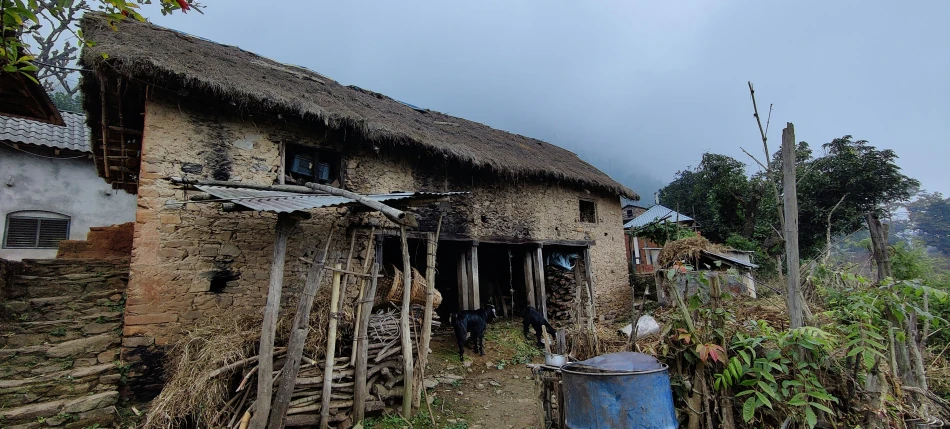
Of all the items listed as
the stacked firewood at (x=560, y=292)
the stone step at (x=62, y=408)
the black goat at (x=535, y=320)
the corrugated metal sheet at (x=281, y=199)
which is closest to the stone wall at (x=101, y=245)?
the stone step at (x=62, y=408)

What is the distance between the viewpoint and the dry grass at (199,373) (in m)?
3.81

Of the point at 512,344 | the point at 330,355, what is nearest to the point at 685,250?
the point at 512,344

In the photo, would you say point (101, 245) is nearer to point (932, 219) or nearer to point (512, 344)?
point (512, 344)

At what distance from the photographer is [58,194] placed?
947 cm

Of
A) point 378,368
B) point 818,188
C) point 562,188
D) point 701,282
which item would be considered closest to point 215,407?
point 378,368

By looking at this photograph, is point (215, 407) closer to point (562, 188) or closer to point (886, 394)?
point (886, 394)

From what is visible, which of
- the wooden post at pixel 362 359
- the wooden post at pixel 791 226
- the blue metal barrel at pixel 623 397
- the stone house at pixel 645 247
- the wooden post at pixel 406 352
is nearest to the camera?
the blue metal barrel at pixel 623 397

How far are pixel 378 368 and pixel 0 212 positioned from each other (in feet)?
33.2

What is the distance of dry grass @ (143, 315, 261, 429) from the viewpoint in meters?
3.81

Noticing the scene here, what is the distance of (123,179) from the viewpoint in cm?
856

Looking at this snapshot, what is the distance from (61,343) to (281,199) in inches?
119

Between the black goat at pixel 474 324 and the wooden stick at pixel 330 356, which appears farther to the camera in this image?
the black goat at pixel 474 324

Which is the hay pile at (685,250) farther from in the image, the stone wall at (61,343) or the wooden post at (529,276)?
the stone wall at (61,343)

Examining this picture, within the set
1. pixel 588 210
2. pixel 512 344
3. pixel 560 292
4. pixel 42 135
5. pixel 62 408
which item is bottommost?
pixel 512 344
